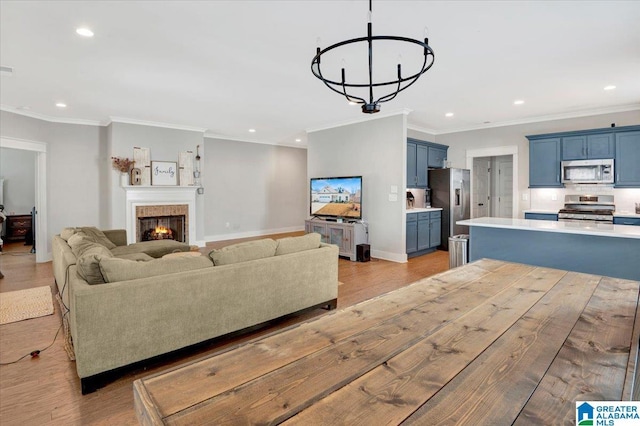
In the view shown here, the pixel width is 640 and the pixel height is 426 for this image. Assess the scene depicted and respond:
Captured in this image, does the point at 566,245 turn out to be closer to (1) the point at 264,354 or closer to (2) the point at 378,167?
(2) the point at 378,167

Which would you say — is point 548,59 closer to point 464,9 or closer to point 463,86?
point 463,86

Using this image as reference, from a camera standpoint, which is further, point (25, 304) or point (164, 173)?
point (164, 173)

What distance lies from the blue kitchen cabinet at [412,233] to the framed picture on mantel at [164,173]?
472 cm

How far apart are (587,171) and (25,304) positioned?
817 cm

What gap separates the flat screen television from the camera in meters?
6.18

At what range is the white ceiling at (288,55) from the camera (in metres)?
2.57

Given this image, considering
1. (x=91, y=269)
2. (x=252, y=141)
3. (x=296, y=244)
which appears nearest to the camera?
(x=91, y=269)

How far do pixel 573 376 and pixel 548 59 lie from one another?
12.4 ft

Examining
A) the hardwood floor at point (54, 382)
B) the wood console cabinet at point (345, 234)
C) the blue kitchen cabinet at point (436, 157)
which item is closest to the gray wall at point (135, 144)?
the hardwood floor at point (54, 382)

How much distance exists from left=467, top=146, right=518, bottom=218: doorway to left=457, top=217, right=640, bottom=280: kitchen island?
12.3 feet

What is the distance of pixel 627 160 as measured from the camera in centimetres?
518

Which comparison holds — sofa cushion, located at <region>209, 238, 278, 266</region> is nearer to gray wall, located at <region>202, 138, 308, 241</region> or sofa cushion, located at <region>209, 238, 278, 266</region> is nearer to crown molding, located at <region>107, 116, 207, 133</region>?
crown molding, located at <region>107, 116, 207, 133</region>

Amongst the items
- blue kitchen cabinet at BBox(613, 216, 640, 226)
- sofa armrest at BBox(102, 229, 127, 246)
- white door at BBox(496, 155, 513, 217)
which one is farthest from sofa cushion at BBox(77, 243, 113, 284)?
white door at BBox(496, 155, 513, 217)

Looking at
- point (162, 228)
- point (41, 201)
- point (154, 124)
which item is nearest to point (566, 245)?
point (162, 228)
